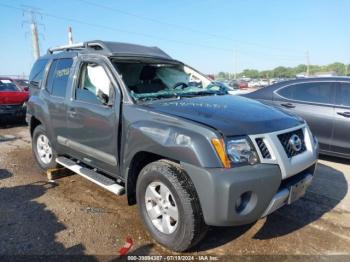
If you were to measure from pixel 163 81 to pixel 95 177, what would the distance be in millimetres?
1444

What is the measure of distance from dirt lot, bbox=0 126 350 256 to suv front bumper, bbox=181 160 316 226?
0.60 metres

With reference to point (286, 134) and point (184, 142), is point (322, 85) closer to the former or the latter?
point (286, 134)

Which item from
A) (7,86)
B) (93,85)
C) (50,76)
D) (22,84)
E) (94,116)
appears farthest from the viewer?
(22,84)

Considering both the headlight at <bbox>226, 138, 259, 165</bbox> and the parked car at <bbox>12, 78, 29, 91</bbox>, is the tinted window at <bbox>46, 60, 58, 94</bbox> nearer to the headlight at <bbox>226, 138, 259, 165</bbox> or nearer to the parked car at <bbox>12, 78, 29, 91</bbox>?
the headlight at <bbox>226, 138, 259, 165</bbox>

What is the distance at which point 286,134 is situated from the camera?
3076 millimetres

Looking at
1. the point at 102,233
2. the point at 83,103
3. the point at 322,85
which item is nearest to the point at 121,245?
the point at 102,233

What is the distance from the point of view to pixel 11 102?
10.6 metres

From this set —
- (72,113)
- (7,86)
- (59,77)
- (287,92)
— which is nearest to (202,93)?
(72,113)

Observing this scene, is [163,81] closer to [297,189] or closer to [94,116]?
[94,116]

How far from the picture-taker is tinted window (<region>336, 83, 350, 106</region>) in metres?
5.70

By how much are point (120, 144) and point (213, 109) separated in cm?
106

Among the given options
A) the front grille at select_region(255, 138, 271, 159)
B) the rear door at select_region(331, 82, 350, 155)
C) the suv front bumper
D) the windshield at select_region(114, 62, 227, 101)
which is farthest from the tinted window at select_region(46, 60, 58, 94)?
the rear door at select_region(331, 82, 350, 155)

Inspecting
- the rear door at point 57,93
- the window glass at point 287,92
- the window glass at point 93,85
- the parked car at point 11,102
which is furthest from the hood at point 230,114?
the parked car at point 11,102

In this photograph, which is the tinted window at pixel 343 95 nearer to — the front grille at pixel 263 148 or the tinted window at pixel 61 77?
the front grille at pixel 263 148
